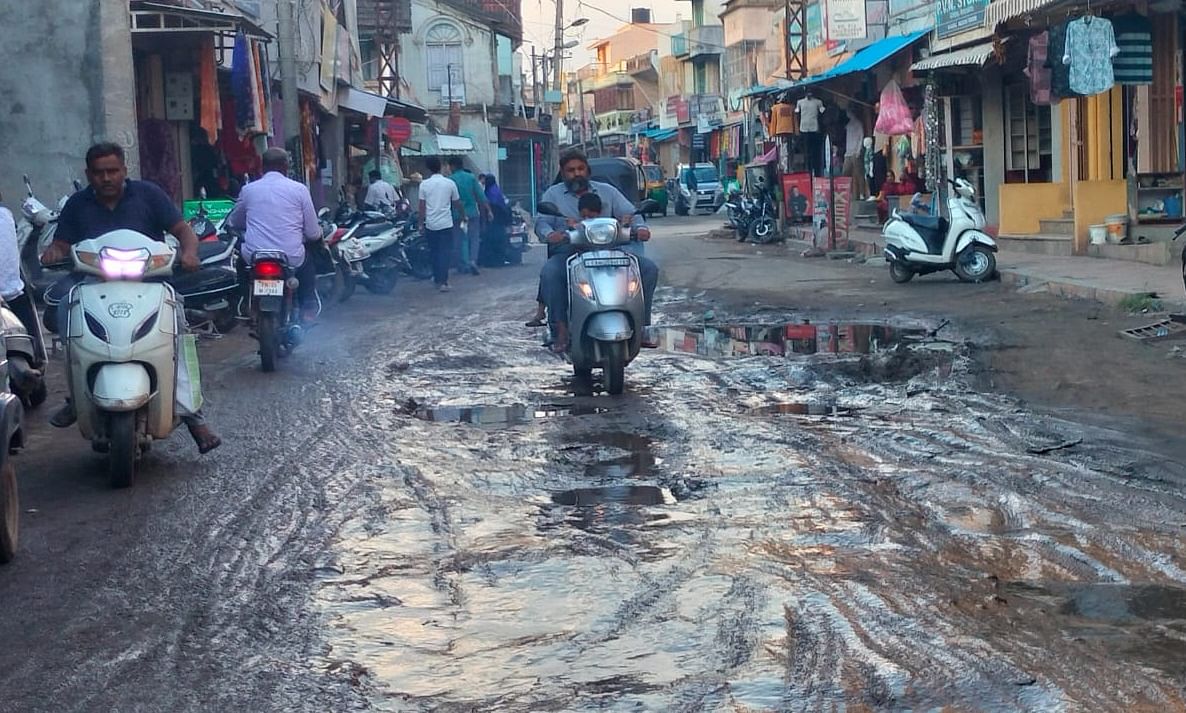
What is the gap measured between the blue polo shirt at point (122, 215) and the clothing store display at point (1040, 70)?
13535mm

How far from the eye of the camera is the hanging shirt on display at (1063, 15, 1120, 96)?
55.2 ft

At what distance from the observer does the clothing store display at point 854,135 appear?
34250mm

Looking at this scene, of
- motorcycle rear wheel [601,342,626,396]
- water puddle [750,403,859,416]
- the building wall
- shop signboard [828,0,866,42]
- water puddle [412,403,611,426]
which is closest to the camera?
water puddle [750,403,859,416]

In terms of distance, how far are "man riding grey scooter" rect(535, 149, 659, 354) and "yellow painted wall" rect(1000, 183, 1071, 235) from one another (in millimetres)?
13322

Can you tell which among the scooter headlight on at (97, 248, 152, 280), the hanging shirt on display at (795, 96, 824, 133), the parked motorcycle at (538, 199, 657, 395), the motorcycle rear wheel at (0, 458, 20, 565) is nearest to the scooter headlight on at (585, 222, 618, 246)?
the parked motorcycle at (538, 199, 657, 395)

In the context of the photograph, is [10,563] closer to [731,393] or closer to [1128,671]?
[1128,671]

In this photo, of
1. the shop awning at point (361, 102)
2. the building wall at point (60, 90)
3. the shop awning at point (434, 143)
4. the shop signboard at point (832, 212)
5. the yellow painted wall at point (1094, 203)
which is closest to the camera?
the building wall at point (60, 90)

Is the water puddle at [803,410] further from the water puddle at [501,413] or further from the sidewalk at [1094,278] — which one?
the sidewalk at [1094,278]

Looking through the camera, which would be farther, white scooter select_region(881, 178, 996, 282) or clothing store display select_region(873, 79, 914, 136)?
clothing store display select_region(873, 79, 914, 136)

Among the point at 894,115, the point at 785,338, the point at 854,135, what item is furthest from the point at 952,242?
the point at 854,135

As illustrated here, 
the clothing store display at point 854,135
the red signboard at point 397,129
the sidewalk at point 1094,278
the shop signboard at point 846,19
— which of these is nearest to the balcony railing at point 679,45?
the red signboard at point 397,129

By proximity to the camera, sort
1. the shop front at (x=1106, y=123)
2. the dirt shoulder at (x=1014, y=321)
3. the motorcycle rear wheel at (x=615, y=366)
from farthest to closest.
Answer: the shop front at (x=1106, y=123) → the motorcycle rear wheel at (x=615, y=366) → the dirt shoulder at (x=1014, y=321)

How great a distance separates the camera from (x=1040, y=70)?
60.6 feet

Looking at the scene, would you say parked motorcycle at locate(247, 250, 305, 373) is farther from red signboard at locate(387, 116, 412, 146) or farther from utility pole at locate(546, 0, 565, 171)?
utility pole at locate(546, 0, 565, 171)
